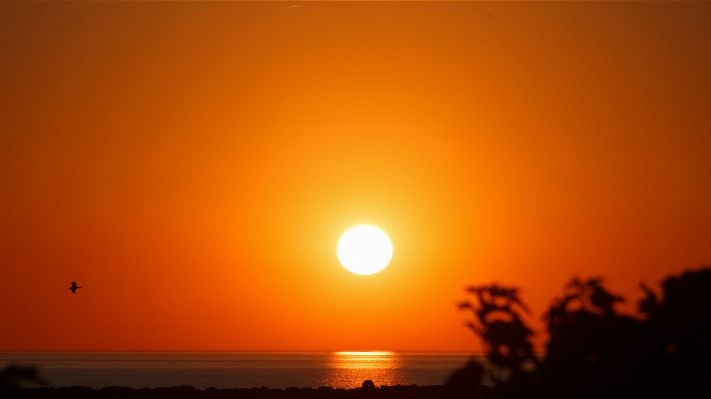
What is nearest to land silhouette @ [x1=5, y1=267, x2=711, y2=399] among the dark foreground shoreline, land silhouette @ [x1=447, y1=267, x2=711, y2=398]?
land silhouette @ [x1=447, y1=267, x2=711, y2=398]

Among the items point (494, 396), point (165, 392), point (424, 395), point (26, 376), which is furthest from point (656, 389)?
point (165, 392)

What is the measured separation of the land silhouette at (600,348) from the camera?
20453mm

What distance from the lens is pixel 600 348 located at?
21469mm

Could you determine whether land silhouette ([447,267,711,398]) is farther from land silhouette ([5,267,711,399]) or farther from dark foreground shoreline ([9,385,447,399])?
dark foreground shoreline ([9,385,447,399])

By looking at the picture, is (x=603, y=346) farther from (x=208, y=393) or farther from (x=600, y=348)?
(x=208, y=393)

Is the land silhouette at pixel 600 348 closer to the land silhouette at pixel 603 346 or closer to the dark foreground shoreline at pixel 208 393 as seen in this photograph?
the land silhouette at pixel 603 346

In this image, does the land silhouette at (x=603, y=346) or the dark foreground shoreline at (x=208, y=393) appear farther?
the dark foreground shoreline at (x=208, y=393)

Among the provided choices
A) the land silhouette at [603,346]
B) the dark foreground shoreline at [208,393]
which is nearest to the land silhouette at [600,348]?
the land silhouette at [603,346]

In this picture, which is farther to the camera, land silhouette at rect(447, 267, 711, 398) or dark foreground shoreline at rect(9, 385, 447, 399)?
dark foreground shoreline at rect(9, 385, 447, 399)

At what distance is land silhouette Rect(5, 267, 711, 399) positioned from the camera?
2045cm

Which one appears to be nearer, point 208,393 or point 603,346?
point 603,346

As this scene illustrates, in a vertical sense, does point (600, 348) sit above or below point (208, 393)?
below

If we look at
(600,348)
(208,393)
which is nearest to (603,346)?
(600,348)

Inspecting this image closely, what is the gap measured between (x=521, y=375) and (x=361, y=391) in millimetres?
28690
